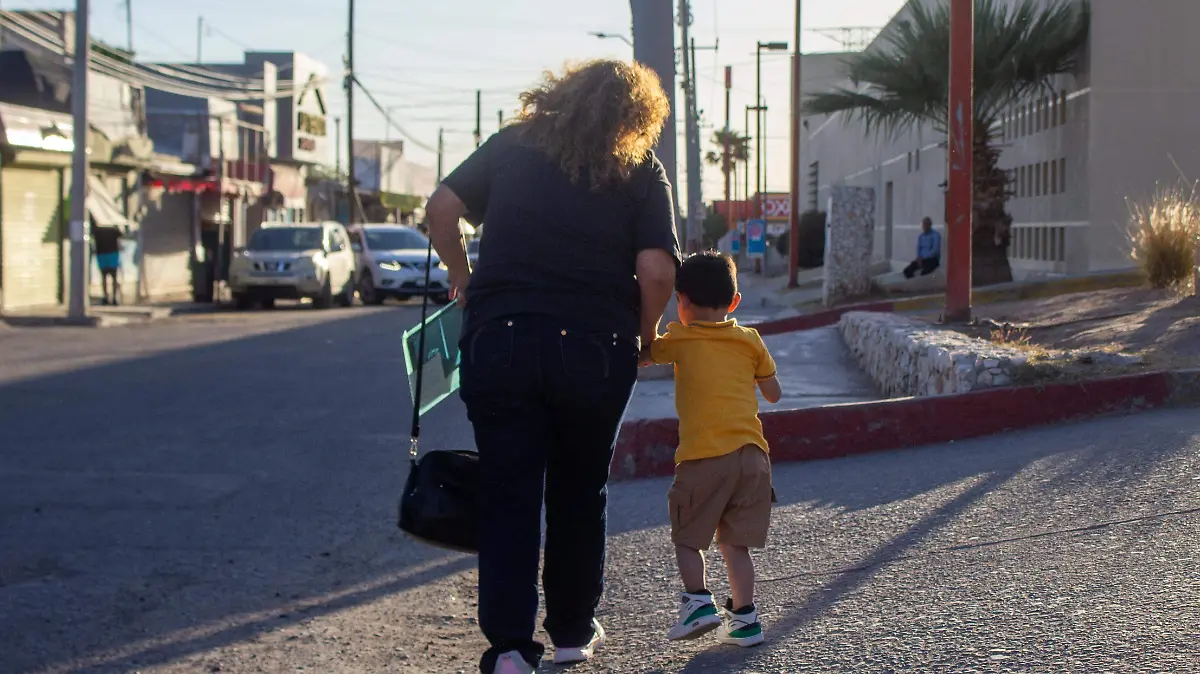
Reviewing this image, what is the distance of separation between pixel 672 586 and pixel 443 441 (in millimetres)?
4162

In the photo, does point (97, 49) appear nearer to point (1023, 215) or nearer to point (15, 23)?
point (15, 23)

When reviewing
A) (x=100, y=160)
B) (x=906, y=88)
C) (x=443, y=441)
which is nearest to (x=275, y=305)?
(x=100, y=160)

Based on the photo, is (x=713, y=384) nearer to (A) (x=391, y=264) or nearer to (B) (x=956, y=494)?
(B) (x=956, y=494)

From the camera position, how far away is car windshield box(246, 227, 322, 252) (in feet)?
89.5

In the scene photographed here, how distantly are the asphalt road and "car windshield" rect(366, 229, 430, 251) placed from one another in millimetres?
20761

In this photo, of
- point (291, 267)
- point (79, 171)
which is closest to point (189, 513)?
point (79, 171)

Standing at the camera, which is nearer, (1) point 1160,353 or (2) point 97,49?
(1) point 1160,353

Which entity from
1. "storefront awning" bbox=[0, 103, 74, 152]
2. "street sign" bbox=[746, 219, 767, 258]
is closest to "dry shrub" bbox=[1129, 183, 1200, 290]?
"storefront awning" bbox=[0, 103, 74, 152]

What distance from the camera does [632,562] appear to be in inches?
209

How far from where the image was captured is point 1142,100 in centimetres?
1894

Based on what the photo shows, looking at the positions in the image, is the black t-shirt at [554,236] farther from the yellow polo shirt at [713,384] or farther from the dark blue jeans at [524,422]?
the yellow polo shirt at [713,384]

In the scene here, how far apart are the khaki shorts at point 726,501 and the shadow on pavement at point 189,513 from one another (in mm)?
1496

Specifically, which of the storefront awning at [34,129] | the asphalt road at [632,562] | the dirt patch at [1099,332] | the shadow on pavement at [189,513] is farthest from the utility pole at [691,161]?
the asphalt road at [632,562]

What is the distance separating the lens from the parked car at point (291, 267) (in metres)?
26.5
